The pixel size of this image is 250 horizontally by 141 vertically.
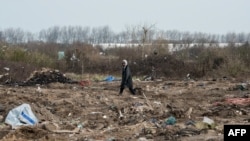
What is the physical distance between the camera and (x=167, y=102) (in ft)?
47.2

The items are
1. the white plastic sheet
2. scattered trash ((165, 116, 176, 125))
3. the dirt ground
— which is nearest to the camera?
the dirt ground

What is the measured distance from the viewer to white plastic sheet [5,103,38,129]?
34.2 ft

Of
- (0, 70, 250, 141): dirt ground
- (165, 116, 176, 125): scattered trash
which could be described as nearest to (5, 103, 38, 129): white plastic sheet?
Result: (0, 70, 250, 141): dirt ground

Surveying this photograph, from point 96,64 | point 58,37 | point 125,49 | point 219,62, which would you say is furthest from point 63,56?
point 58,37

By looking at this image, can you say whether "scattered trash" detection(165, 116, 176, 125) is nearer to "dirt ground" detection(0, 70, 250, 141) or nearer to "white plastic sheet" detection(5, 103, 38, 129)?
"dirt ground" detection(0, 70, 250, 141)

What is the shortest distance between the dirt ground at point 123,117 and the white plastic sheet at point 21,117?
18 cm

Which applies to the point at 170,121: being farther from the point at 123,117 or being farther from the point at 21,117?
the point at 21,117

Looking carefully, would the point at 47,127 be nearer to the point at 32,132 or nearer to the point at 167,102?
the point at 32,132

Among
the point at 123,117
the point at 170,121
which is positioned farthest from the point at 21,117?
the point at 170,121

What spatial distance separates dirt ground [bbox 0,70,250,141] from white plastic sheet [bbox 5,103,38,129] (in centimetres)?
A: 18

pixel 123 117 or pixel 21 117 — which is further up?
pixel 21 117

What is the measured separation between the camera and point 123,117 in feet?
37.0

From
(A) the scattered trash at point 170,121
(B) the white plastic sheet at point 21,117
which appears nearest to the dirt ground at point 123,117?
(A) the scattered trash at point 170,121

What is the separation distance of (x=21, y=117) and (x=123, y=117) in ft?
9.01
